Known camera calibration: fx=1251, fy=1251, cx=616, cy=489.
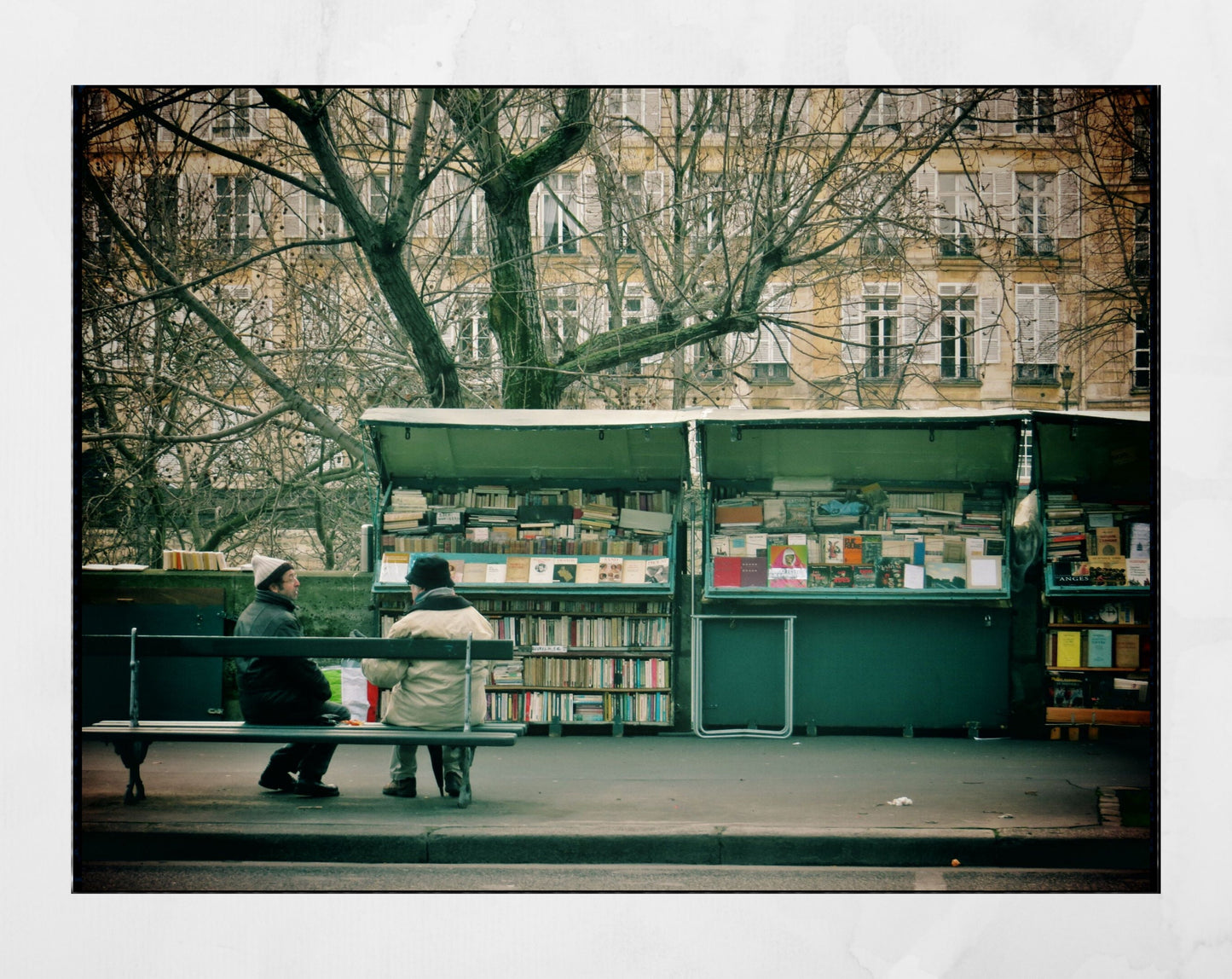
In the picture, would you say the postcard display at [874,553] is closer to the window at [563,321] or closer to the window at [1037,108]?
the window at [563,321]

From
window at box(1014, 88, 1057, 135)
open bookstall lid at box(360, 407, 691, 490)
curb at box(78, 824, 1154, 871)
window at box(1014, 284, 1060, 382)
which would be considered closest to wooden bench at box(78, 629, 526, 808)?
curb at box(78, 824, 1154, 871)

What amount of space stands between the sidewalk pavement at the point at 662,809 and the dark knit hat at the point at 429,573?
4.35 ft

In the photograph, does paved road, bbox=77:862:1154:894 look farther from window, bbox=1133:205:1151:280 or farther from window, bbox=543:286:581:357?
window, bbox=1133:205:1151:280

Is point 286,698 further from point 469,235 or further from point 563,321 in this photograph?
point 563,321

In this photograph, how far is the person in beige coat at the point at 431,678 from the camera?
24.8 ft

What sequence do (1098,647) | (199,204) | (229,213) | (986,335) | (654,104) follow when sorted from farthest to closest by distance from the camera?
(986,335)
(654,104)
(229,213)
(199,204)
(1098,647)

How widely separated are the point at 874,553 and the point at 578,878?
4753 millimetres

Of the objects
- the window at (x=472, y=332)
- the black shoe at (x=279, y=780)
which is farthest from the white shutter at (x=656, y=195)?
the black shoe at (x=279, y=780)

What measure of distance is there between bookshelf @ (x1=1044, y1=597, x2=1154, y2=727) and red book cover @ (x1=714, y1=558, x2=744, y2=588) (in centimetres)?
247

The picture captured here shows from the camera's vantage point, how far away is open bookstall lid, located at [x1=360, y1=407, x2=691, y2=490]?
33.0ft

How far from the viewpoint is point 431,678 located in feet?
24.9

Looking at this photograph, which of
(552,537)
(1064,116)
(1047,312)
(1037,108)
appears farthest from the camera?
(1047,312)

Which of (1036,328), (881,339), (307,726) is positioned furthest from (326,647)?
(1036,328)
